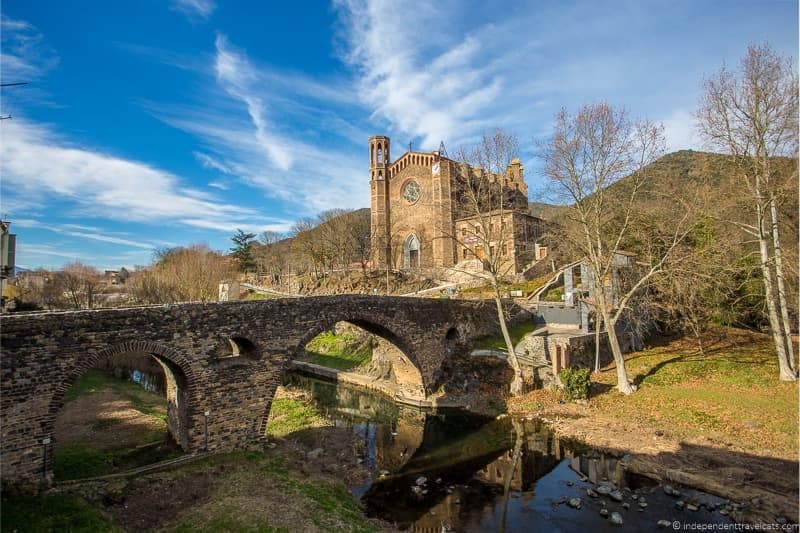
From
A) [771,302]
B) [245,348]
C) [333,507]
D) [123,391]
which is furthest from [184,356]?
[771,302]

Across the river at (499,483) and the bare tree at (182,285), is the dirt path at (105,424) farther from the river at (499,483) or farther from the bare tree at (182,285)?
the bare tree at (182,285)

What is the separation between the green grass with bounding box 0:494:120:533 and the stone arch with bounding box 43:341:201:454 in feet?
3.21

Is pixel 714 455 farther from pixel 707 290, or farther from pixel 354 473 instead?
pixel 707 290

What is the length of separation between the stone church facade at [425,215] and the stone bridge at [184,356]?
23898 millimetres

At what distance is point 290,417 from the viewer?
1878 centimetres

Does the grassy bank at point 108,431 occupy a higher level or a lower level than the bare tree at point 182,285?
lower

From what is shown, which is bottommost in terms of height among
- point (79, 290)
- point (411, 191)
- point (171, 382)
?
point (171, 382)

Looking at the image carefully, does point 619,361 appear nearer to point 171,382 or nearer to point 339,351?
point 171,382

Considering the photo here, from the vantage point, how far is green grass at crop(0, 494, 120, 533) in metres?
8.65

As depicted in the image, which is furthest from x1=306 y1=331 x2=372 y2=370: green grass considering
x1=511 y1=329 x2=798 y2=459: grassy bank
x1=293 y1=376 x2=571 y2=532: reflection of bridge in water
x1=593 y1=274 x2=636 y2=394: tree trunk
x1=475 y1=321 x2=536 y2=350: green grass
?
x1=593 y1=274 x2=636 y2=394: tree trunk

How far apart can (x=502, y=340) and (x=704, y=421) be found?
11418 mm

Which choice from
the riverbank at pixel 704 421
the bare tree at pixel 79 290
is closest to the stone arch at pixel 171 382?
the riverbank at pixel 704 421

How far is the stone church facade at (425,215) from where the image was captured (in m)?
41.3

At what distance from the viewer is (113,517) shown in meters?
9.84
